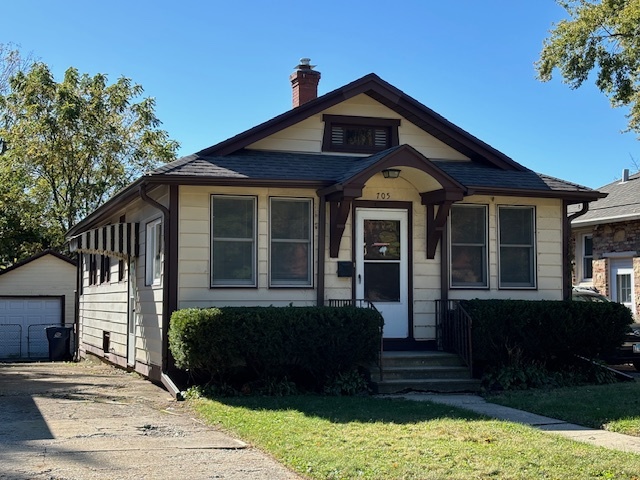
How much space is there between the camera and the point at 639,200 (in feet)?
72.8

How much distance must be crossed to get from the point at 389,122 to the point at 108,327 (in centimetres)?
802

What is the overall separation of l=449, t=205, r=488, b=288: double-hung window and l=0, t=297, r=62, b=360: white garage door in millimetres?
17593

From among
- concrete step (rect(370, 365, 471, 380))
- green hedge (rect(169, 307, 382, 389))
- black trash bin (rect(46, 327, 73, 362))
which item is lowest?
black trash bin (rect(46, 327, 73, 362))

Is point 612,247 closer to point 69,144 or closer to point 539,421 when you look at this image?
point 539,421

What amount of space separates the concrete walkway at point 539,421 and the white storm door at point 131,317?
5.94 meters

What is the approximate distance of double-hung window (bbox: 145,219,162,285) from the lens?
13.7 metres

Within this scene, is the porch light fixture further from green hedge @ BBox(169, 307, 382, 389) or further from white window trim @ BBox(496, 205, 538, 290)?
green hedge @ BBox(169, 307, 382, 389)

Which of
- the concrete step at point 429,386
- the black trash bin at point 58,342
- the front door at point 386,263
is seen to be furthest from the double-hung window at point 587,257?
the black trash bin at point 58,342

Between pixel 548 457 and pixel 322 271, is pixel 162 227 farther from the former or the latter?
pixel 548 457

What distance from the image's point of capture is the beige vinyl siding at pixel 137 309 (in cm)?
1352

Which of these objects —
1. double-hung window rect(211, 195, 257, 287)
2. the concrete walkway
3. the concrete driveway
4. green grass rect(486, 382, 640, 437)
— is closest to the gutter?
green grass rect(486, 382, 640, 437)

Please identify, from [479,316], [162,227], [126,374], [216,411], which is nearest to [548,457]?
[216,411]

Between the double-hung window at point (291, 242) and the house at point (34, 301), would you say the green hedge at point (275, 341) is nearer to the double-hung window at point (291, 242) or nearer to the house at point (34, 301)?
the double-hung window at point (291, 242)

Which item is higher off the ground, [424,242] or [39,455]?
[424,242]
